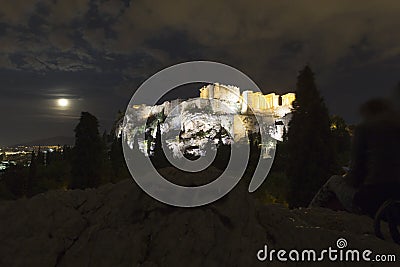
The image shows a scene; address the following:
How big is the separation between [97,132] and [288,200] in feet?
39.4

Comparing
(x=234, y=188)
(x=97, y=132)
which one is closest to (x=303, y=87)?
(x=97, y=132)

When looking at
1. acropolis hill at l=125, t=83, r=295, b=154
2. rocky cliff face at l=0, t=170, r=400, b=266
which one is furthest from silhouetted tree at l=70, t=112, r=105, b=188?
acropolis hill at l=125, t=83, r=295, b=154

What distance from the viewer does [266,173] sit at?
20.3 m

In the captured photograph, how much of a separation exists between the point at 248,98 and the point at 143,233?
8074 cm

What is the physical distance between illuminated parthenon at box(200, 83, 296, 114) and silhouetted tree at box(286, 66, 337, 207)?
60.7m

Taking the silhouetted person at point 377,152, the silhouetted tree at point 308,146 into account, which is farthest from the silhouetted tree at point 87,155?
the silhouetted person at point 377,152

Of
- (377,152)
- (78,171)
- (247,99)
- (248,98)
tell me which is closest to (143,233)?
(377,152)

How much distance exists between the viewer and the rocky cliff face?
4.05 meters

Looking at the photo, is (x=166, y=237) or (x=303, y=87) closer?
(x=166, y=237)

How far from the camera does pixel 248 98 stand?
83312 millimetres

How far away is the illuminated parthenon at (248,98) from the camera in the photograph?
81.1 m

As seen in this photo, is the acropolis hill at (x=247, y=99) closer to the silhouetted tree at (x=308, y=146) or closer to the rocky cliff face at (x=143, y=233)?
the silhouetted tree at (x=308, y=146)

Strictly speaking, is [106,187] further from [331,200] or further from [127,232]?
[331,200]

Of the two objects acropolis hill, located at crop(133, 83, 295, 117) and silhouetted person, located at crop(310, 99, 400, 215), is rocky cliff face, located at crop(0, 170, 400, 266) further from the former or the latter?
acropolis hill, located at crop(133, 83, 295, 117)
